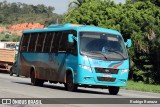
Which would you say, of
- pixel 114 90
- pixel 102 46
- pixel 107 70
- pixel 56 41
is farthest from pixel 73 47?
pixel 114 90

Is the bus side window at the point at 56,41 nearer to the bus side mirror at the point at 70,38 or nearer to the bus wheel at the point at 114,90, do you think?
the bus side mirror at the point at 70,38

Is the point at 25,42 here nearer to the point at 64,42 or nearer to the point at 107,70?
the point at 64,42

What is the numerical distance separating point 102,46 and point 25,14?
14606cm

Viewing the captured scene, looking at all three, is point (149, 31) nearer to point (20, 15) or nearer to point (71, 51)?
point (71, 51)

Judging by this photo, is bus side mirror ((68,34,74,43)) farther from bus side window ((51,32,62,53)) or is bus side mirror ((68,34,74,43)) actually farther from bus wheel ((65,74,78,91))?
bus side window ((51,32,62,53))

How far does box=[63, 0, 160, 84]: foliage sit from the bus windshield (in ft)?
72.4

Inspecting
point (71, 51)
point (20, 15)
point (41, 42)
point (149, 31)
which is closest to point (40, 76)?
point (41, 42)

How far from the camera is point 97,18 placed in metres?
56.1

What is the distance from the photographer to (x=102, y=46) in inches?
855

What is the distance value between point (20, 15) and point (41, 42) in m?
139

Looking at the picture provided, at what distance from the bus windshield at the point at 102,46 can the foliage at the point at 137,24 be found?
22.1 metres

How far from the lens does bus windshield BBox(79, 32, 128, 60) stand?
21.5 meters

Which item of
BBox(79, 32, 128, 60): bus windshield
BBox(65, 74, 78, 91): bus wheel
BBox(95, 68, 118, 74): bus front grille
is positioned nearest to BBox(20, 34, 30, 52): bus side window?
BBox(65, 74, 78, 91): bus wheel

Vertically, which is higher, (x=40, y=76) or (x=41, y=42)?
(x=41, y=42)
